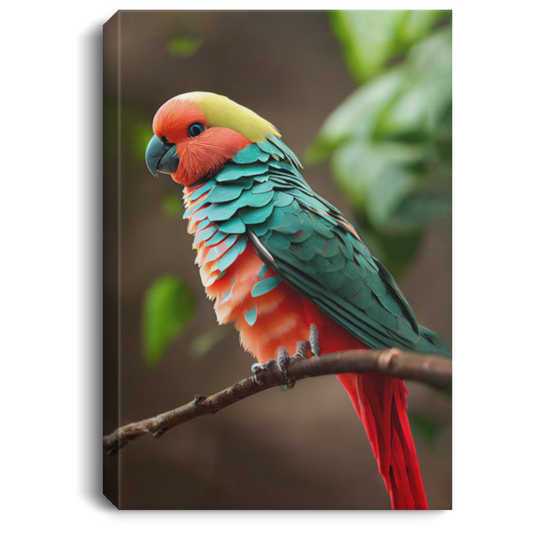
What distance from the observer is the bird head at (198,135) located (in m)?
1.68

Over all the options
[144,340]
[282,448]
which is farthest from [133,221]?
[282,448]

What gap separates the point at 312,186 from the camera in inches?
67.9

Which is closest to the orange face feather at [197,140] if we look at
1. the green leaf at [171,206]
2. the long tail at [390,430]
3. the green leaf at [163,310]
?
the green leaf at [171,206]

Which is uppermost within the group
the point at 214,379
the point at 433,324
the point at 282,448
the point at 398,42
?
the point at 398,42

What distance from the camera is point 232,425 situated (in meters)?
1.72

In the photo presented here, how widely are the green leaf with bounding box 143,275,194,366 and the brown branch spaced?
0.19 metres

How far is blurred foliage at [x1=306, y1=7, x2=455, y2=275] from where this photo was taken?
1.71 meters

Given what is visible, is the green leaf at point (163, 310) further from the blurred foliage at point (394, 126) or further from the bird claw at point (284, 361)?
the blurred foliage at point (394, 126)

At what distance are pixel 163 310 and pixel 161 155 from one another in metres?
0.49

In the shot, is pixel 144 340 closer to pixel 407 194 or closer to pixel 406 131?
pixel 407 194

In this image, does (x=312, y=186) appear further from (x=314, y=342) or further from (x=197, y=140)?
(x=314, y=342)

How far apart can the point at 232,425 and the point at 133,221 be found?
73 centimetres

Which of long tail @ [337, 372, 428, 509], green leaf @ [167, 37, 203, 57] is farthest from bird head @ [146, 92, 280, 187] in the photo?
long tail @ [337, 372, 428, 509]

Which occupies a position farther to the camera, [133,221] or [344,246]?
[133,221]
